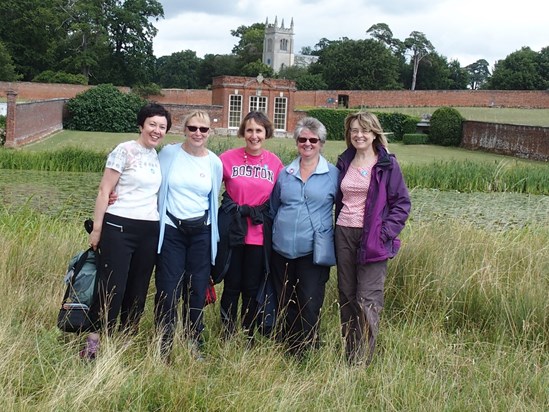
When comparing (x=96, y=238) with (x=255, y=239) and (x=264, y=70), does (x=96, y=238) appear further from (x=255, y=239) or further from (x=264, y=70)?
(x=264, y=70)

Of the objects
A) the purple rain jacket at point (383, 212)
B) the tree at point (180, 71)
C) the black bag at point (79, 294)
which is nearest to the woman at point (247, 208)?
the purple rain jacket at point (383, 212)

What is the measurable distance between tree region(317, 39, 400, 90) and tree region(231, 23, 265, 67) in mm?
16153

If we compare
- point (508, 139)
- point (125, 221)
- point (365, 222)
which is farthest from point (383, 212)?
point (508, 139)

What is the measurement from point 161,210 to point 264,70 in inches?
2147

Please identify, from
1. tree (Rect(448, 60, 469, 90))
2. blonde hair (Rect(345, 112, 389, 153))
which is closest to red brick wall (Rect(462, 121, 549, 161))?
blonde hair (Rect(345, 112, 389, 153))

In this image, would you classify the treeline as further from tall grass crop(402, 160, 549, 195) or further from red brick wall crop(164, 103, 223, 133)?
tall grass crop(402, 160, 549, 195)

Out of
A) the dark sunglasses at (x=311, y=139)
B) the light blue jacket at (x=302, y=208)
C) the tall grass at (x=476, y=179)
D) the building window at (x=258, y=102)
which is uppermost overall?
the building window at (x=258, y=102)

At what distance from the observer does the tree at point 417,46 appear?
6300 centimetres

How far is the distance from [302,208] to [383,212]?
43 cm

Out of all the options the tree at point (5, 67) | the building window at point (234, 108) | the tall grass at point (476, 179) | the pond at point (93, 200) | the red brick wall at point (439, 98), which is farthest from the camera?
the red brick wall at point (439, 98)

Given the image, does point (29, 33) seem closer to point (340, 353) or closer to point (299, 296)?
point (299, 296)

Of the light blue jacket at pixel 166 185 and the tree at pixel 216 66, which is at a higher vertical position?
the tree at pixel 216 66

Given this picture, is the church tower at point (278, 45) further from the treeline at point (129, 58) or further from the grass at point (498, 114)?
the grass at point (498, 114)

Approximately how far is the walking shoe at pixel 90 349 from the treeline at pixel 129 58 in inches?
1556
